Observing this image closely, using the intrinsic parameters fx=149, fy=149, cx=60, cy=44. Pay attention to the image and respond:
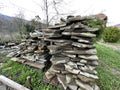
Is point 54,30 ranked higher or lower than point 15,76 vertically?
higher

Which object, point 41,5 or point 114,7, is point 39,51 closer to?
point 41,5

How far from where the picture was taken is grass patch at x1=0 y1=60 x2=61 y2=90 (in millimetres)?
3438

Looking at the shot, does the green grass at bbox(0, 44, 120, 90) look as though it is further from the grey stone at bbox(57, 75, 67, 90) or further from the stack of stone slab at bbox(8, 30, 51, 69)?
the grey stone at bbox(57, 75, 67, 90)

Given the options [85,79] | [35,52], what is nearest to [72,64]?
[85,79]

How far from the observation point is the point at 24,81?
12.1ft

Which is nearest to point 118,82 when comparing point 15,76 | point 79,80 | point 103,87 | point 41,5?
point 103,87

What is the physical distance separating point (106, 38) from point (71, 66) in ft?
30.8

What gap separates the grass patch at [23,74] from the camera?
3.44 metres

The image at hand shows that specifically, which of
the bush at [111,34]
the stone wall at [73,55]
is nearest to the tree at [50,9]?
the bush at [111,34]

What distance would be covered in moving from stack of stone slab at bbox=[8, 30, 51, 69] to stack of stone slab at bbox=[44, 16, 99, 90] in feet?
1.56

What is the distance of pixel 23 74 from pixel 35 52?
652 mm

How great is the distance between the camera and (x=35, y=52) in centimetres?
388

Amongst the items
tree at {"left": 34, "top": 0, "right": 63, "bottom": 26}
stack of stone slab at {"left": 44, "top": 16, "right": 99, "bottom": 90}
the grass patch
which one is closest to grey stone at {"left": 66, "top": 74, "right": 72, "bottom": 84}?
stack of stone slab at {"left": 44, "top": 16, "right": 99, "bottom": 90}

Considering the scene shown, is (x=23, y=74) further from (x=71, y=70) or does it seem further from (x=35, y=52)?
(x=71, y=70)
